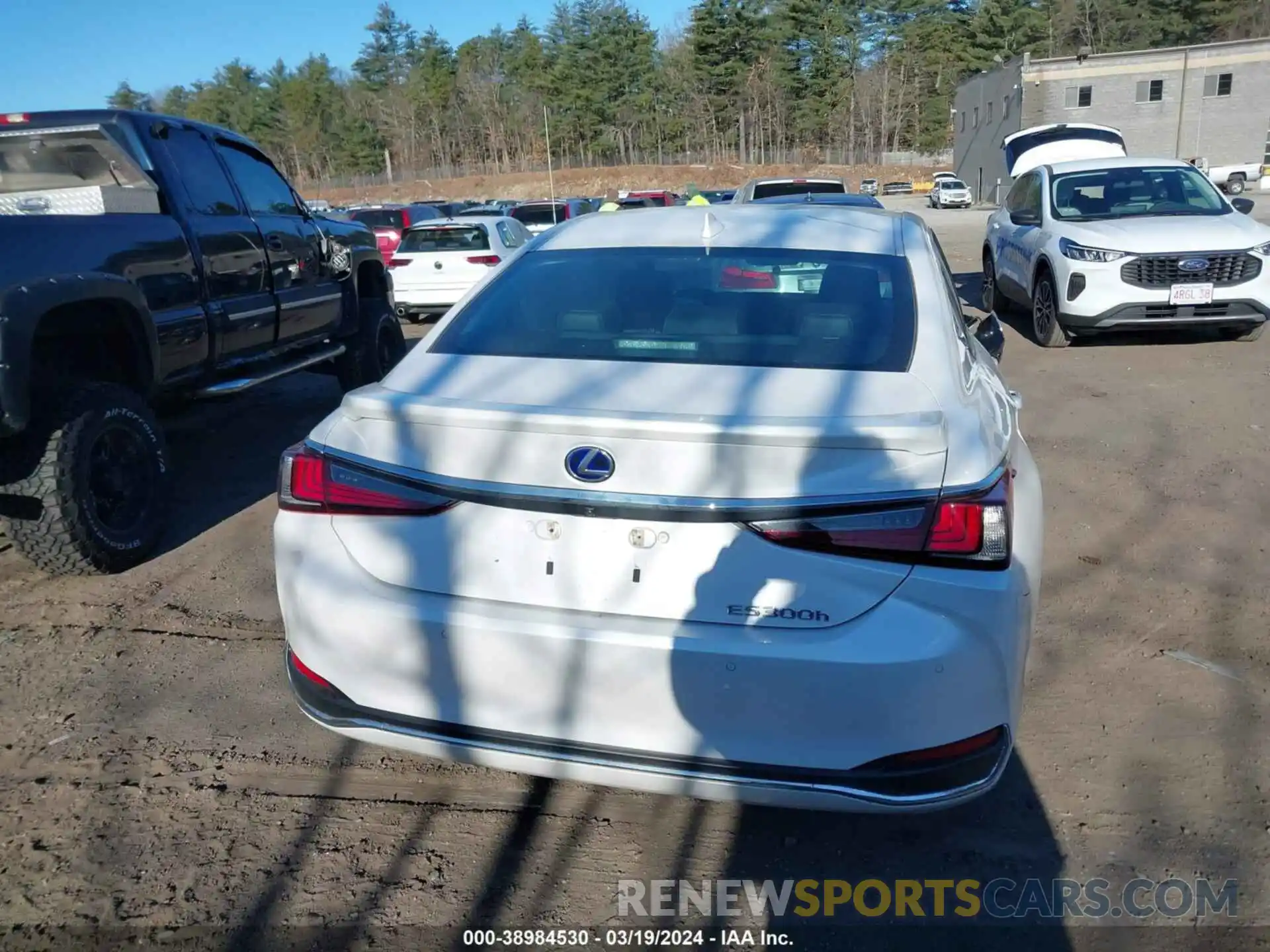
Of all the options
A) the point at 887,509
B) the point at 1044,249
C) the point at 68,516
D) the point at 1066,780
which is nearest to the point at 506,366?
Answer: the point at 887,509

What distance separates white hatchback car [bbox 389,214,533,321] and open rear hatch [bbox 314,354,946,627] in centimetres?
1057

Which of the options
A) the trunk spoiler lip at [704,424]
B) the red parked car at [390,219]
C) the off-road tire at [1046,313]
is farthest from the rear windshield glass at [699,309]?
the red parked car at [390,219]

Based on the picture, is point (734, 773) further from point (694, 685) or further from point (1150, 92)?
point (1150, 92)

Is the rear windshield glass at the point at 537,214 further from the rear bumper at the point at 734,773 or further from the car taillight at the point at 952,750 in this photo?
the car taillight at the point at 952,750

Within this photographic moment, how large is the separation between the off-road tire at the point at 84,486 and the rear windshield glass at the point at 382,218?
51.7ft

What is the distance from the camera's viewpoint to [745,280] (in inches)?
128

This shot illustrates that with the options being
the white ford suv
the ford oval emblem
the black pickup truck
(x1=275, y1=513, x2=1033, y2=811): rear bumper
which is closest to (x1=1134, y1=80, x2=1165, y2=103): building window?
the white ford suv

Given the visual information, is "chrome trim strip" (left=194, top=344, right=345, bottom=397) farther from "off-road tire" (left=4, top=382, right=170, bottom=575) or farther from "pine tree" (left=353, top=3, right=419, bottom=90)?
"pine tree" (left=353, top=3, right=419, bottom=90)

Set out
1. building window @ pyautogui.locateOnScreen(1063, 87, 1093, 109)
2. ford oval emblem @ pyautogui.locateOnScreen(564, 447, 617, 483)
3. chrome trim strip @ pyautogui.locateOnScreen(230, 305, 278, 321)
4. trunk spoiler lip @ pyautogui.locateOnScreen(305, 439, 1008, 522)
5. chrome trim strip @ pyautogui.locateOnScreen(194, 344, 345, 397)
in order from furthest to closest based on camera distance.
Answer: building window @ pyautogui.locateOnScreen(1063, 87, 1093, 109) → chrome trim strip @ pyautogui.locateOnScreen(230, 305, 278, 321) → chrome trim strip @ pyautogui.locateOnScreen(194, 344, 345, 397) → ford oval emblem @ pyautogui.locateOnScreen(564, 447, 617, 483) → trunk spoiler lip @ pyautogui.locateOnScreen(305, 439, 1008, 522)

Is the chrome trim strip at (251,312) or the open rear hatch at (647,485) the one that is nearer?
the open rear hatch at (647,485)

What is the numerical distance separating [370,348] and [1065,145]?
38.7 feet

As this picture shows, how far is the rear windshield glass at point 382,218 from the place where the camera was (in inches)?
785

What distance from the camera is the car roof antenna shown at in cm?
344

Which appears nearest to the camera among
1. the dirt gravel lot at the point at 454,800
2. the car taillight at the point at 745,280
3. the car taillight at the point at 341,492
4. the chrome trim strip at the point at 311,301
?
the car taillight at the point at 341,492
